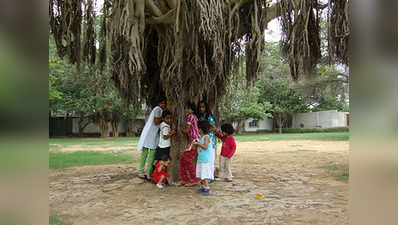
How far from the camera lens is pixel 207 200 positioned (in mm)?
4516

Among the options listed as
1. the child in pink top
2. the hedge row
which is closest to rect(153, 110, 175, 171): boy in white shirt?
the child in pink top

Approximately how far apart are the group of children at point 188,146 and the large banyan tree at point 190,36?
252 millimetres

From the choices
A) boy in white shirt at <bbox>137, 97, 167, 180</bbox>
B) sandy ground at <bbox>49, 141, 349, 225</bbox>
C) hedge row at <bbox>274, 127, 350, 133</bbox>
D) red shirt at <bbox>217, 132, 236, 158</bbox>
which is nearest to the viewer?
sandy ground at <bbox>49, 141, 349, 225</bbox>

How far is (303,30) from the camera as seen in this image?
4535mm

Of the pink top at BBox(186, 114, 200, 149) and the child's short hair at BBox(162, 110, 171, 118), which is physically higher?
the child's short hair at BBox(162, 110, 171, 118)

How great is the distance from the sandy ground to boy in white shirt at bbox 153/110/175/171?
0.72 m

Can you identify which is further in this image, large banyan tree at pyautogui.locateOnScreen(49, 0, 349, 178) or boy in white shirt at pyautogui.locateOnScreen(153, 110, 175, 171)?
boy in white shirt at pyautogui.locateOnScreen(153, 110, 175, 171)

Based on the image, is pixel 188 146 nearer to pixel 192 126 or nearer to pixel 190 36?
pixel 192 126

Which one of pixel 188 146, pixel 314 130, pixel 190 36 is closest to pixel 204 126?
pixel 188 146

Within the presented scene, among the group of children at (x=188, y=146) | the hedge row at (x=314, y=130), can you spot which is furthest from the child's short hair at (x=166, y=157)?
the hedge row at (x=314, y=130)

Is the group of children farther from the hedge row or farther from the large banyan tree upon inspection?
the hedge row

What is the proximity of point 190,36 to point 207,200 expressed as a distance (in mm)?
2780

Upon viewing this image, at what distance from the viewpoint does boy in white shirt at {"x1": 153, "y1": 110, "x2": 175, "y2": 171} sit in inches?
219
